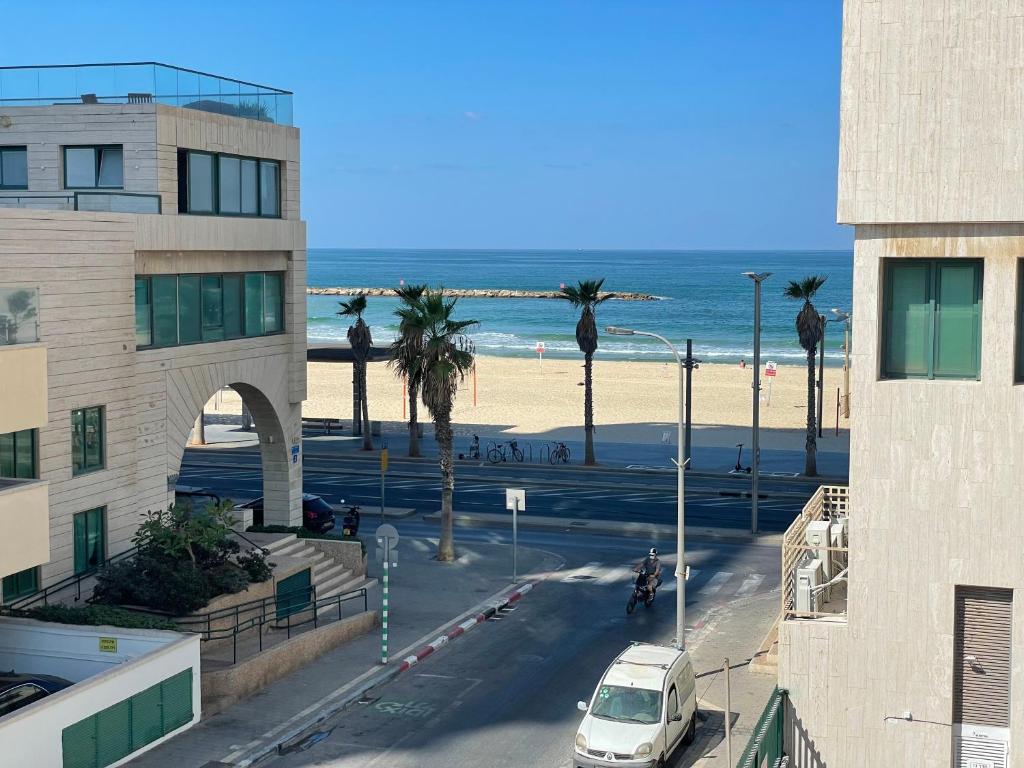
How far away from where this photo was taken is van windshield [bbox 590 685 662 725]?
21.8 meters

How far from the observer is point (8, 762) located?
19359 mm

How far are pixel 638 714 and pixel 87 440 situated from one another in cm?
1300

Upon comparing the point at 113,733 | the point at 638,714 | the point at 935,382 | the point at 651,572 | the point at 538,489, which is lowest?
the point at 113,733

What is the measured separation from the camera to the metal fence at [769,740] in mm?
15016

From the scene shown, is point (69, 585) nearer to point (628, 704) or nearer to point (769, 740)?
point (628, 704)

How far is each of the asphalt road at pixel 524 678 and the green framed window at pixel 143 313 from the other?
9.47 meters

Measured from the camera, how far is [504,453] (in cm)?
5894

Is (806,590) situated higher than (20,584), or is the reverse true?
(806,590)

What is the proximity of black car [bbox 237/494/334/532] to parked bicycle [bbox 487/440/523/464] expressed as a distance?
1642 cm

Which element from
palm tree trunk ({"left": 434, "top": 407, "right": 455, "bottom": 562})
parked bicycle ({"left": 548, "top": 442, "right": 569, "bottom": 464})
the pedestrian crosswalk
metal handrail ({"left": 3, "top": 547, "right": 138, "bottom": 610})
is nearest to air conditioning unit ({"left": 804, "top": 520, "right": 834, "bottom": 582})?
the pedestrian crosswalk

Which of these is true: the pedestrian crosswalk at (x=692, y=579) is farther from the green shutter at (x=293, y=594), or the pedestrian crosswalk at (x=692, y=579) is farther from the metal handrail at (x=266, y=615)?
the green shutter at (x=293, y=594)

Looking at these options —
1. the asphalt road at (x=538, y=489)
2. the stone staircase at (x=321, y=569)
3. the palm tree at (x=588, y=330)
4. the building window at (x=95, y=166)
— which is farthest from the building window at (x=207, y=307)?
the palm tree at (x=588, y=330)

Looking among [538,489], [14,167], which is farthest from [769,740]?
[538,489]

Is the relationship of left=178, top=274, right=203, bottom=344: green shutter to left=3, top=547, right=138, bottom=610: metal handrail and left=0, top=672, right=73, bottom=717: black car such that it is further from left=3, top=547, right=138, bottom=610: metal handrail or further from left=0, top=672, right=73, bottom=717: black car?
left=0, top=672, right=73, bottom=717: black car
